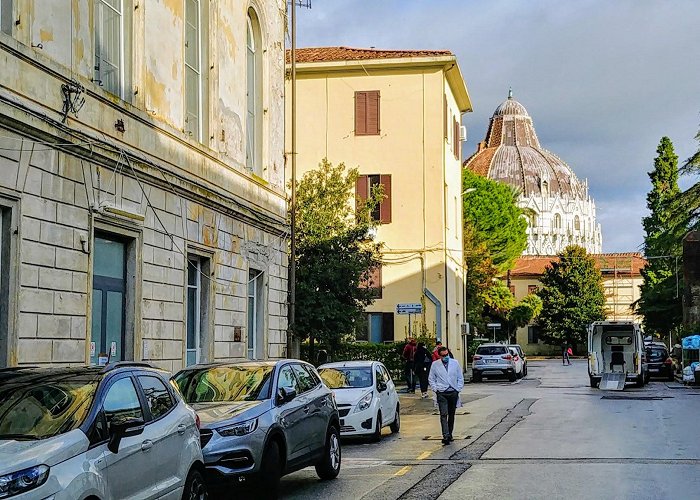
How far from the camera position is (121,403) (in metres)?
8.23

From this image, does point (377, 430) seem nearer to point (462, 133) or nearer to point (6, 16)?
point (6, 16)

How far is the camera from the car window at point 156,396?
8719 mm

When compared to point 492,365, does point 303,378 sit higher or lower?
higher

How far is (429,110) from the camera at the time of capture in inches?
1678

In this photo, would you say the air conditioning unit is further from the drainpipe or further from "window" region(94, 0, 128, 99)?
"window" region(94, 0, 128, 99)

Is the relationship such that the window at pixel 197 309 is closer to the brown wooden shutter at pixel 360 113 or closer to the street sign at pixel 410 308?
the street sign at pixel 410 308

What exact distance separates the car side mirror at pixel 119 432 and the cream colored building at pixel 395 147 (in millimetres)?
34397

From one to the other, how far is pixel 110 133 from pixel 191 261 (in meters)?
4.93

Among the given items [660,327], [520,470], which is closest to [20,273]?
[520,470]

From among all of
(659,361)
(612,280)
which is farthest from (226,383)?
(612,280)

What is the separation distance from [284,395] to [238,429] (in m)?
1.30

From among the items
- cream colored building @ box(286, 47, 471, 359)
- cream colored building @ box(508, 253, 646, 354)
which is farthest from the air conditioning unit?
cream colored building @ box(508, 253, 646, 354)

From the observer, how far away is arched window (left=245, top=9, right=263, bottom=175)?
25.2 meters

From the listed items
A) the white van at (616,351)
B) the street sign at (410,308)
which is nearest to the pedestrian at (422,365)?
the street sign at (410,308)
